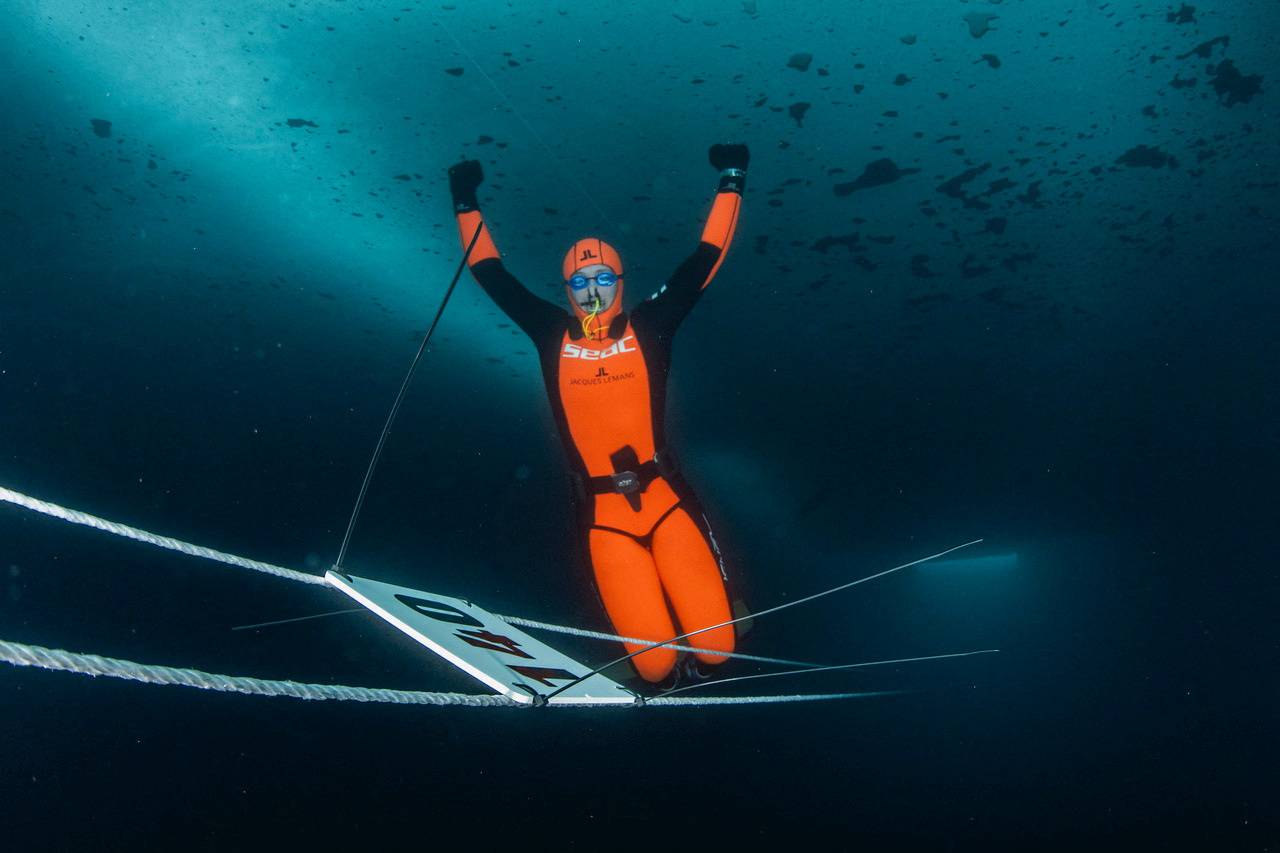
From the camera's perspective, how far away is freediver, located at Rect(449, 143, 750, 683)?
11.4 ft

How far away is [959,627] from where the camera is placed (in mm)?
16406

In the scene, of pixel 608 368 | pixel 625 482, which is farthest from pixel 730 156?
pixel 625 482

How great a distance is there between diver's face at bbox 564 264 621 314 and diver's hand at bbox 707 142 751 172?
0.81 m

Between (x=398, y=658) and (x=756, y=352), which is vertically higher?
(x=756, y=352)

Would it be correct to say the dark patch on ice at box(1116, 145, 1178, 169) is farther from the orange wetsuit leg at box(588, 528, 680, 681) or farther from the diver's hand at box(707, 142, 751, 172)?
the orange wetsuit leg at box(588, 528, 680, 681)

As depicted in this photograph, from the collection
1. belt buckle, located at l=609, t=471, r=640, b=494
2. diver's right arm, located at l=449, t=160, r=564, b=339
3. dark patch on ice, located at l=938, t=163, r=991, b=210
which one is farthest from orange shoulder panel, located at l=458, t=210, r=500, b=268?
dark patch on ice, located at l=938, t=163, r=991, b=210

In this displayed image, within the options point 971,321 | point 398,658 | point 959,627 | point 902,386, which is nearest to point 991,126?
point 971,321

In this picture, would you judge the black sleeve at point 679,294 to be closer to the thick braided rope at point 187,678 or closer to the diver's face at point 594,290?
the diver's face at point 594,290

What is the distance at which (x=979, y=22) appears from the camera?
10.4 feet

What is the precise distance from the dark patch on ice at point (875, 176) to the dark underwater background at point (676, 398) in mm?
31

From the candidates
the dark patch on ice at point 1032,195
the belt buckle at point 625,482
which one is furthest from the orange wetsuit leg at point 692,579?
the dark patch on ice at point 1032,195

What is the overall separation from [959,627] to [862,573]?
395cm

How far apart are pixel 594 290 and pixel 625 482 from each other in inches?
40.7

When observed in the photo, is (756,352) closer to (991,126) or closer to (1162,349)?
(991,126)
